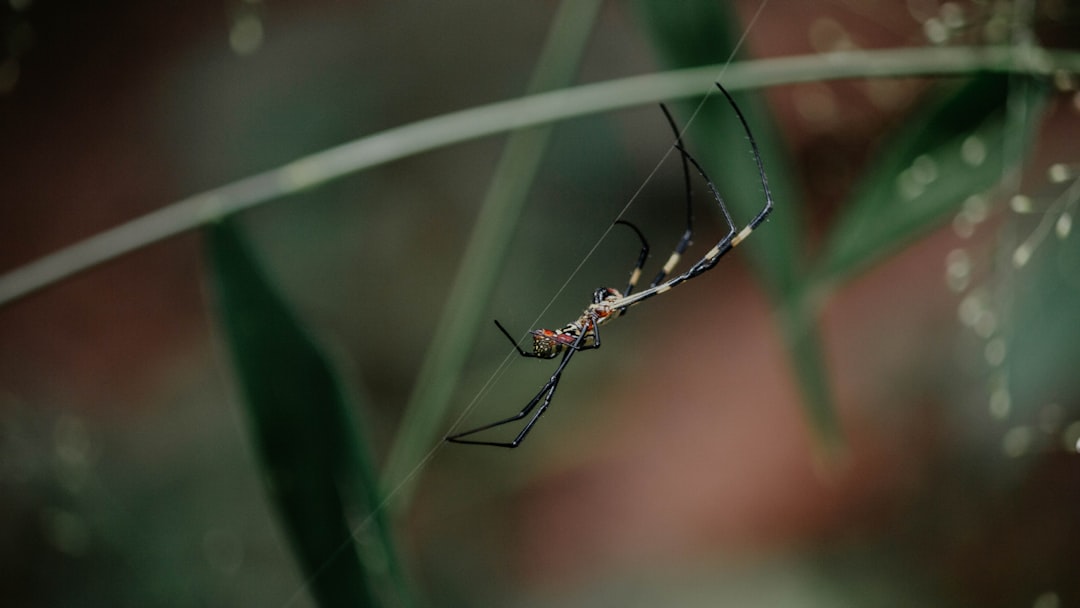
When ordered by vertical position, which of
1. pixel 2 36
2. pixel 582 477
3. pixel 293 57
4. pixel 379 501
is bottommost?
pixel 379 501

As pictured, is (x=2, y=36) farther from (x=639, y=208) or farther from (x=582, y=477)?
(x=582, y=477)

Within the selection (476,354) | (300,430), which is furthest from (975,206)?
(476,354)

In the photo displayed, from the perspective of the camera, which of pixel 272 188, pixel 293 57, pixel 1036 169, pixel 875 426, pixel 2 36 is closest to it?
pixel 272 188

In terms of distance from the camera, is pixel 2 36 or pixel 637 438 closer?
pixel 2 36

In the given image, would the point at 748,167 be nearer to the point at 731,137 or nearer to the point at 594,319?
the point at 731,137

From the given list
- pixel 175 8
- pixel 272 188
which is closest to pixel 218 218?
pixel 272 188

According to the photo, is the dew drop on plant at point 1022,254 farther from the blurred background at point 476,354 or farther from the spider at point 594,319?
the blurred background at point 476,354

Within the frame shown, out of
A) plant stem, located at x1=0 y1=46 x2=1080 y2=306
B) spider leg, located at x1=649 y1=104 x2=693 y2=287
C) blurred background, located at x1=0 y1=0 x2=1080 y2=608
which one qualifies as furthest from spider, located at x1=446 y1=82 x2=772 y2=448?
blurred background, located at x1=0 y1=0 x2=1080 y2=608

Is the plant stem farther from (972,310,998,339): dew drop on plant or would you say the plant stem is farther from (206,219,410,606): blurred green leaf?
(972,310,998,339): dew drop on plant
